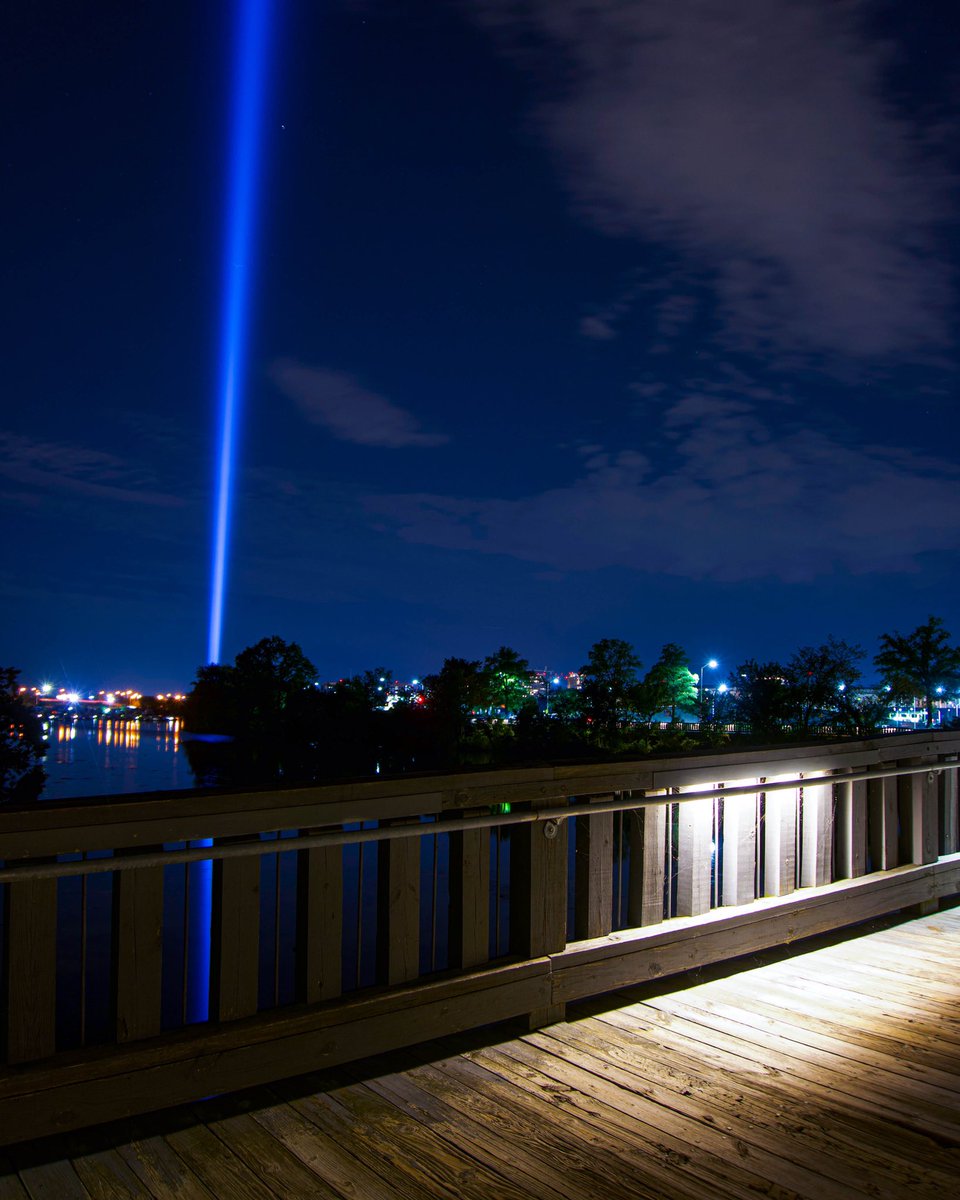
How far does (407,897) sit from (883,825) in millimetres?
3211

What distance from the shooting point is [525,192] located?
3725 inches

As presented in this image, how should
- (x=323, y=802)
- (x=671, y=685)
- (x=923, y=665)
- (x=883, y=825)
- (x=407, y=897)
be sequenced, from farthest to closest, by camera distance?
(x=671, y=685), (x=923, y=665), (x=883, y=825), (x=407, y=897), (x=323, y=802)

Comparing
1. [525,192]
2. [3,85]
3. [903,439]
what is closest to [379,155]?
[525,192]

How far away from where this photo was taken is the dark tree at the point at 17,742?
148ft

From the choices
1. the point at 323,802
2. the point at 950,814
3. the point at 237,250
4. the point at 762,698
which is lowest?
the point at 762,698

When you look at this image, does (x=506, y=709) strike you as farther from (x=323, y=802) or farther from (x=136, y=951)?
(x=136, y=951)

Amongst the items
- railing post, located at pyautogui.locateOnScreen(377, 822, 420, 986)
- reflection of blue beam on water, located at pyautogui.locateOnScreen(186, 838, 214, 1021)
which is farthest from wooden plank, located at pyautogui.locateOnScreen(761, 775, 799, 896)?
reflection of blue beam on water, located at pyautogui.locateOnScreen(186, 838, 214, 1021)

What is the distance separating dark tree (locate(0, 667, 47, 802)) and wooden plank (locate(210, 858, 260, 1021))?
147 ft

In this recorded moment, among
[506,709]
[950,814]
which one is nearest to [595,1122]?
[950,814]

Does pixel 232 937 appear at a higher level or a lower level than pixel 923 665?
lower

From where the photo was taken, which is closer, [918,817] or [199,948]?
[918,817]

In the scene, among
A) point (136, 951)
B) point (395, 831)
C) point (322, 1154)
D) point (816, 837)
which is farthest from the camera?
point (816, 837)

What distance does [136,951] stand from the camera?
2.80 metres

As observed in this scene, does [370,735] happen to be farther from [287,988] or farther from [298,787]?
[298,787]
